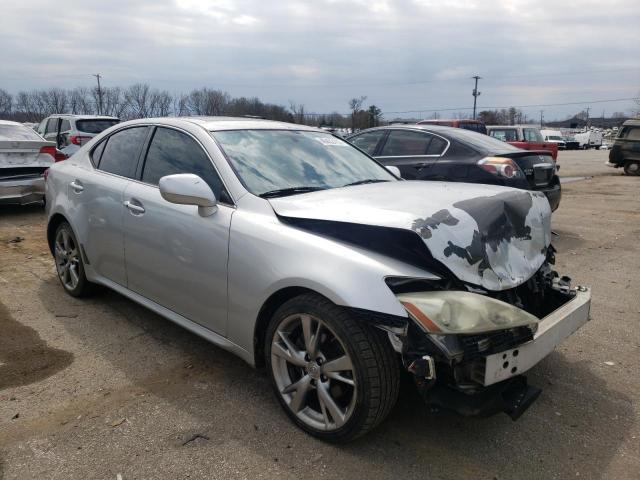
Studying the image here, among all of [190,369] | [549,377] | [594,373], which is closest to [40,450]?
[190,369]

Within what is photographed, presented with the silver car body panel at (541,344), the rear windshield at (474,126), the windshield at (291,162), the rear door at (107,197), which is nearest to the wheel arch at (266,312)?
the windshield at (291,162)

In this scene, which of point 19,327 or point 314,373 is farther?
point 19,327

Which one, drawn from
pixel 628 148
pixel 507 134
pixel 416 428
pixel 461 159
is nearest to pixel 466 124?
pixel 507 134

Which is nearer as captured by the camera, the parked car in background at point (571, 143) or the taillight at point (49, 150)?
the taillight at point (49, 150)

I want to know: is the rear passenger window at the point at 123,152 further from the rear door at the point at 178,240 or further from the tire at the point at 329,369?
the tire at the point at 329,369

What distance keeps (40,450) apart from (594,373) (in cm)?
332

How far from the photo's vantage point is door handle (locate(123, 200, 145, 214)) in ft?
12.0

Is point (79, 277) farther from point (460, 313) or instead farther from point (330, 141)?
point (460, 313)

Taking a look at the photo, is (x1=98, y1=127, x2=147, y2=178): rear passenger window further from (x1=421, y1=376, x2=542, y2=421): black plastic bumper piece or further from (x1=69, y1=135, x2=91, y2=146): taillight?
(x1=69, y1=135, x2=91, y2=146): taillight

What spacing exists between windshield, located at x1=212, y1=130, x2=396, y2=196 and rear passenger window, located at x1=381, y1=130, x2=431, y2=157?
3325 millimetres

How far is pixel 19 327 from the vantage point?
4160mm

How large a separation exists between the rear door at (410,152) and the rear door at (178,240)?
4078 mm

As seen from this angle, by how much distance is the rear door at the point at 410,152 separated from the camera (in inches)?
281

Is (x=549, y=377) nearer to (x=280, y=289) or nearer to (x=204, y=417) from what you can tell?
(x=280, y=289)
